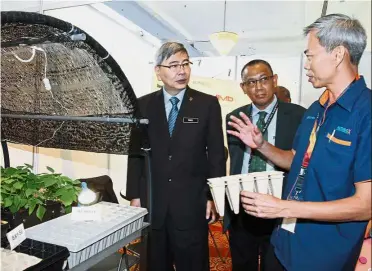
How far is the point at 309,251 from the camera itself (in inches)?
44.6

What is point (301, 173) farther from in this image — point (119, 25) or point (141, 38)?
point (119, 25)

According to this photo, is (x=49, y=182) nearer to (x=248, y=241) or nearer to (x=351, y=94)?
(x=248, y=241)

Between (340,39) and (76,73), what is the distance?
1.19 m

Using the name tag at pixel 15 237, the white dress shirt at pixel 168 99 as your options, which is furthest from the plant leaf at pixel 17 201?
the white dress shirt at pixel 168 99

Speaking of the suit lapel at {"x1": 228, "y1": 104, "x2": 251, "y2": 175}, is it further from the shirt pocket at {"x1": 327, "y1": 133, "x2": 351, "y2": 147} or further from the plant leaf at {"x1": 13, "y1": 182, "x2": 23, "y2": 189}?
the plant leaf at {"x1": 13, "y1": 182, "x2": 23, "y2": 189}

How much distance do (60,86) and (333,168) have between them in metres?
1.38

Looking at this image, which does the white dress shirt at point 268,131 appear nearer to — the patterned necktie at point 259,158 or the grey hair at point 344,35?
the patterned necktie at point 259,158

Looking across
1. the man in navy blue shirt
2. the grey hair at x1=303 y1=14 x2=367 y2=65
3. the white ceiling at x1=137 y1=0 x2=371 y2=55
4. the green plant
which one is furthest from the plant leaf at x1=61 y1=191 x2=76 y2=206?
the white ceiling at x1=137 y1=0 x2=371 y2=55

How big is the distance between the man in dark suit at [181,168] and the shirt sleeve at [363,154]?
2.75ft

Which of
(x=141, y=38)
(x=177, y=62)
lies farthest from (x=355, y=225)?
(x=141, y=38)

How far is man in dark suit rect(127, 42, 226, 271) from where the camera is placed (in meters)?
1.73

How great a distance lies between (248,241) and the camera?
1.86m

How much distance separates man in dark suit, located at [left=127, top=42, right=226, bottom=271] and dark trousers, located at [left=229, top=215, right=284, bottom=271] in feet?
0.69

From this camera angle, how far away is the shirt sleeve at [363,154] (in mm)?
927
